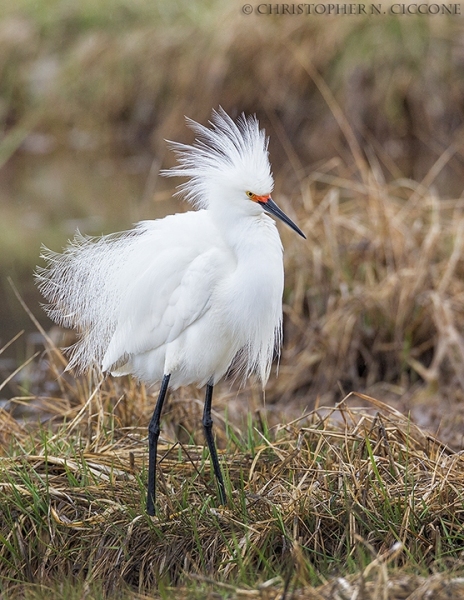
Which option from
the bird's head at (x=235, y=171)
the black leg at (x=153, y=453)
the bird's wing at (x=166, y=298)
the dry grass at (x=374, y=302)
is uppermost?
the bird's head at (x=235, y=171)

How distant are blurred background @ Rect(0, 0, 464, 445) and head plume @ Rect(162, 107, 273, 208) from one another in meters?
2.14

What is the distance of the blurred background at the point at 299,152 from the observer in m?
6.07

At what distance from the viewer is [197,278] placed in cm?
348

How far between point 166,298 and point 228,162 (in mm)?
553

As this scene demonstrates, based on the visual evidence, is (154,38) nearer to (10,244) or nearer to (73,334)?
(10,244)

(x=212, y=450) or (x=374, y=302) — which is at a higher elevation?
(x=212, y=450)

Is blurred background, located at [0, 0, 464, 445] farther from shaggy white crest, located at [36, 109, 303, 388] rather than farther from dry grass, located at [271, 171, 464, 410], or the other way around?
shaggy white crest, located at [36, 109, 303, 388]

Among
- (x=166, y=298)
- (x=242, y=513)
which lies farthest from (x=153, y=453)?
(x=166, y=298)

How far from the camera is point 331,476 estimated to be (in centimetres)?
Result: 358

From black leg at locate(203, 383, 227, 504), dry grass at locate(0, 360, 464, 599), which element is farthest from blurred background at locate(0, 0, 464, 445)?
black leg at locate(203, 383, 227, 504)

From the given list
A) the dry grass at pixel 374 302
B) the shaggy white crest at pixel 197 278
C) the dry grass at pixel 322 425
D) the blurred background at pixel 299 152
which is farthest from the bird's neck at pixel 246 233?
the dry grass at pixel 374 302

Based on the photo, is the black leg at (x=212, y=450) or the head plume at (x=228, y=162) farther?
the black leg at (x=212, y=450)

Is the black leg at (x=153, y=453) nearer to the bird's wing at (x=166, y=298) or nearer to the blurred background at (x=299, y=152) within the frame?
the bird's wing at (x=166, y=298)

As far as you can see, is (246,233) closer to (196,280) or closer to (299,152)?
(196,280)
